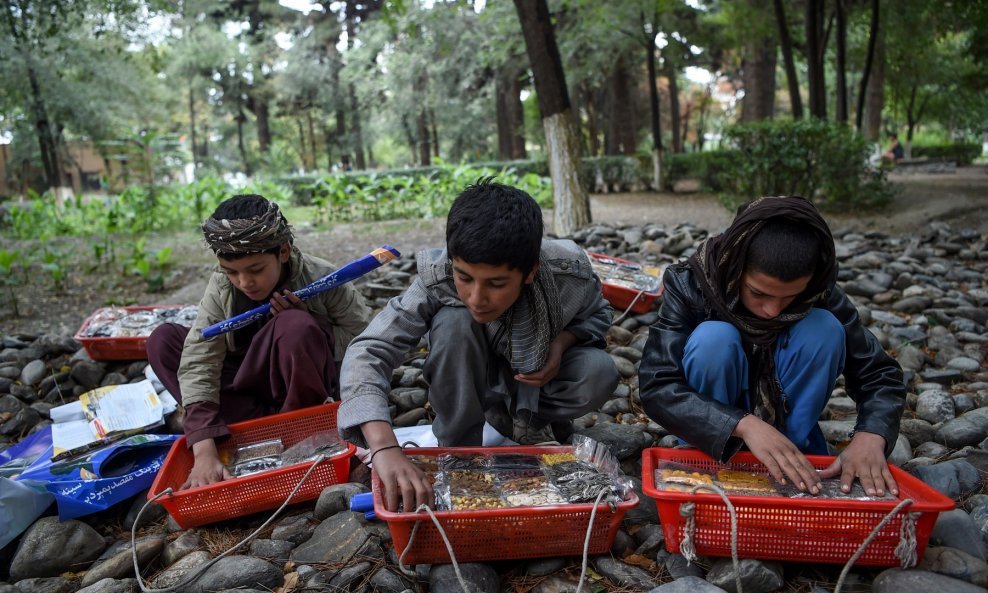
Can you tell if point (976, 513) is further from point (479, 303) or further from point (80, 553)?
point (80, 553)

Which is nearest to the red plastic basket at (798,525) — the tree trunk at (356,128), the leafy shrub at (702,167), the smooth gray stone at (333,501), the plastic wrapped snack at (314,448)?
the smooth gray stone at (333,501)

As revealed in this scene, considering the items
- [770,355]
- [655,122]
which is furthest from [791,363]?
[655,122]

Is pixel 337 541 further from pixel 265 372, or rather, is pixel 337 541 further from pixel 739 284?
pixel 739 284

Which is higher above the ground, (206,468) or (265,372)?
(265,372)

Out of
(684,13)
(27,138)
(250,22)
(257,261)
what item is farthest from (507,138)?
(257,261)

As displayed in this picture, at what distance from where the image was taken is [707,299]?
1.84m

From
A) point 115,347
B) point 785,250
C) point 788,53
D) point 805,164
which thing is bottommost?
point 115,347

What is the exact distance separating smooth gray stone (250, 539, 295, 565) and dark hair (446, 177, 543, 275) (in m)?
0.90

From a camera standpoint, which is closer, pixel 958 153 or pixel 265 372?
pixel 265 372

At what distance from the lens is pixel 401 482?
1.58m

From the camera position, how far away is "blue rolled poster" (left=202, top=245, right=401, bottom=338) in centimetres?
214

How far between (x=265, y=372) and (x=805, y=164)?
712 centimetres

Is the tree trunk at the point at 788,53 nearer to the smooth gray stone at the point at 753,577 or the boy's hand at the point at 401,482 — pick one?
the smooth gray stone at the point at 753,577

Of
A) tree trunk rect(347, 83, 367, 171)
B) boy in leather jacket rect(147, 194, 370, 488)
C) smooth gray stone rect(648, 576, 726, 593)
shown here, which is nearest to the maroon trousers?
boy in leather jacket rect(147, 194, 370, 488)
